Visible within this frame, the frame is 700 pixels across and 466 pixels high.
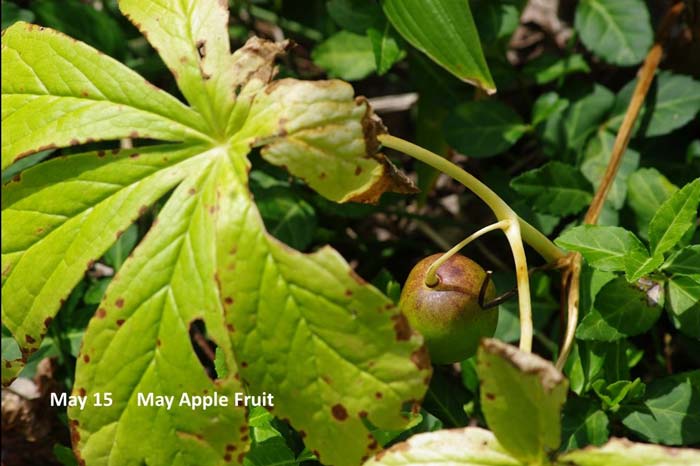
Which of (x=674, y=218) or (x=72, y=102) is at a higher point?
(x=72, y=102)

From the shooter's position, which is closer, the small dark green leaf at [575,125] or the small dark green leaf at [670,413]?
the small dark green leaf at [670,413]

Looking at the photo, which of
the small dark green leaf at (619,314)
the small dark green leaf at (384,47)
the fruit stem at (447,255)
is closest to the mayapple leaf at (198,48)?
the fruit stem at (447,255)

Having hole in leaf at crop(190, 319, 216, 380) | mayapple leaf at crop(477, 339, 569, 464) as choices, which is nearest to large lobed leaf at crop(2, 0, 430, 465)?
mayapple leaf at crop(477, 339, 569, 464)

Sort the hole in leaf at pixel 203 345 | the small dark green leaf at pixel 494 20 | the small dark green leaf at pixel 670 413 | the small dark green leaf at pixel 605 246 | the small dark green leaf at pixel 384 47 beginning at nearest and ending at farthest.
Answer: the small dark green leaf at pixel 605 246
the small dark green leaf at pixel 670 413
the small dark green leaf at pixel 384 47
the small dark green leaf at pixel 494 20
the hole in leaf at pixel 203 345

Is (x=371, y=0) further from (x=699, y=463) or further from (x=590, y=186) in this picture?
(x=699, y=463)

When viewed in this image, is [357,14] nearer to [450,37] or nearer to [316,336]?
[450,37]

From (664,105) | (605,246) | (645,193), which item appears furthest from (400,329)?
(664,105)

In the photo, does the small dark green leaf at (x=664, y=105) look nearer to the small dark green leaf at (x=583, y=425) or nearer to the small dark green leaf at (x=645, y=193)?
the small dark green leaf at (x=645, y=193)
